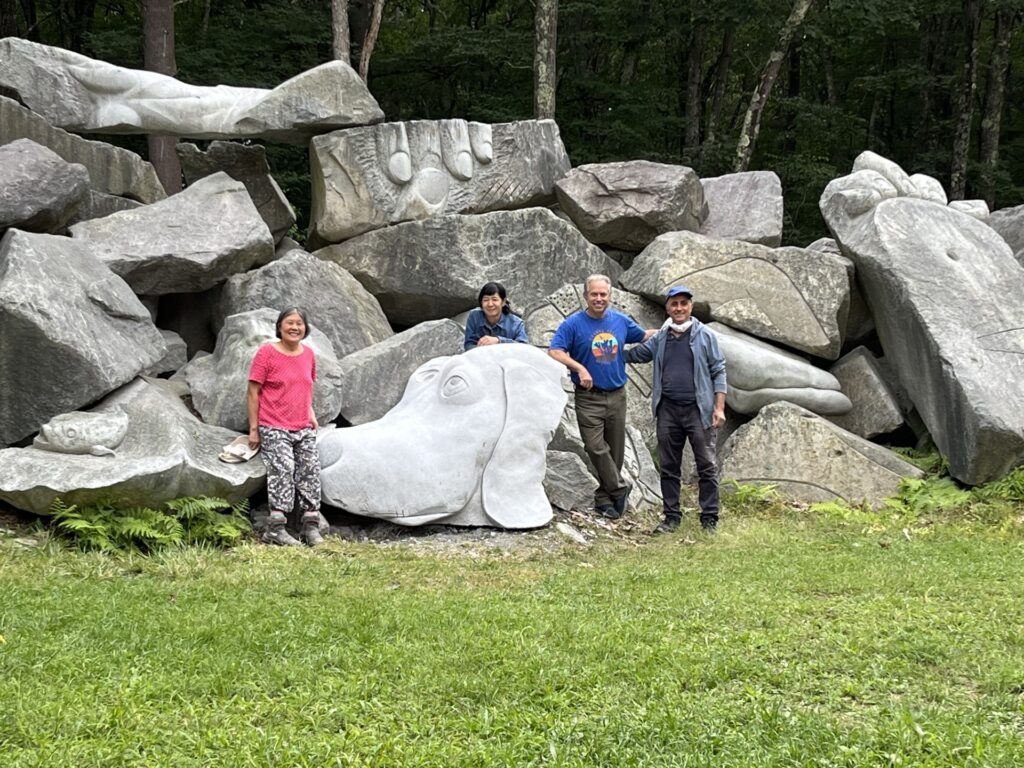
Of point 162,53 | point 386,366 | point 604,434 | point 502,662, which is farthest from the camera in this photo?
point 162,53

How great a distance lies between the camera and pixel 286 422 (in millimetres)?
7055

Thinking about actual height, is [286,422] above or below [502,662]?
above

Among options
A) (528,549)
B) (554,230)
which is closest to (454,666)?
(528,549)

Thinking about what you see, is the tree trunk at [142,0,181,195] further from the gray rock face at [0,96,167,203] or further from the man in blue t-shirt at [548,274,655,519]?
the man in blue t-shirt at [548,274,655,519]

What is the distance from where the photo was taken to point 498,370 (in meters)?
7.47

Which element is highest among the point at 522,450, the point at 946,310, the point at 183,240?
the point at 183,240

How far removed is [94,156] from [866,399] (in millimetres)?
7895

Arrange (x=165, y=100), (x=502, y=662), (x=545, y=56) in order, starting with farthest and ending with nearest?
(x=545, y=56)
(x=165, y=100)
(x=502, y=662)

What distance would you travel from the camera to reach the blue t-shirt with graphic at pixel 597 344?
25.3ft

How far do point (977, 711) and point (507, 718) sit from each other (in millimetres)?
1589

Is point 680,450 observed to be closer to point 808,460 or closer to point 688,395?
point 688,395

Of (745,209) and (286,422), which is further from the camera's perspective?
(745,209)

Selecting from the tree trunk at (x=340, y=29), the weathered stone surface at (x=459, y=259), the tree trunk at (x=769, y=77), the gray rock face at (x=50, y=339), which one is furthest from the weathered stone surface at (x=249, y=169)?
the tree trunk at (x=769, y=77)

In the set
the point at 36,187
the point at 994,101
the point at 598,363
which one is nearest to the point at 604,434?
the point at 598,363
